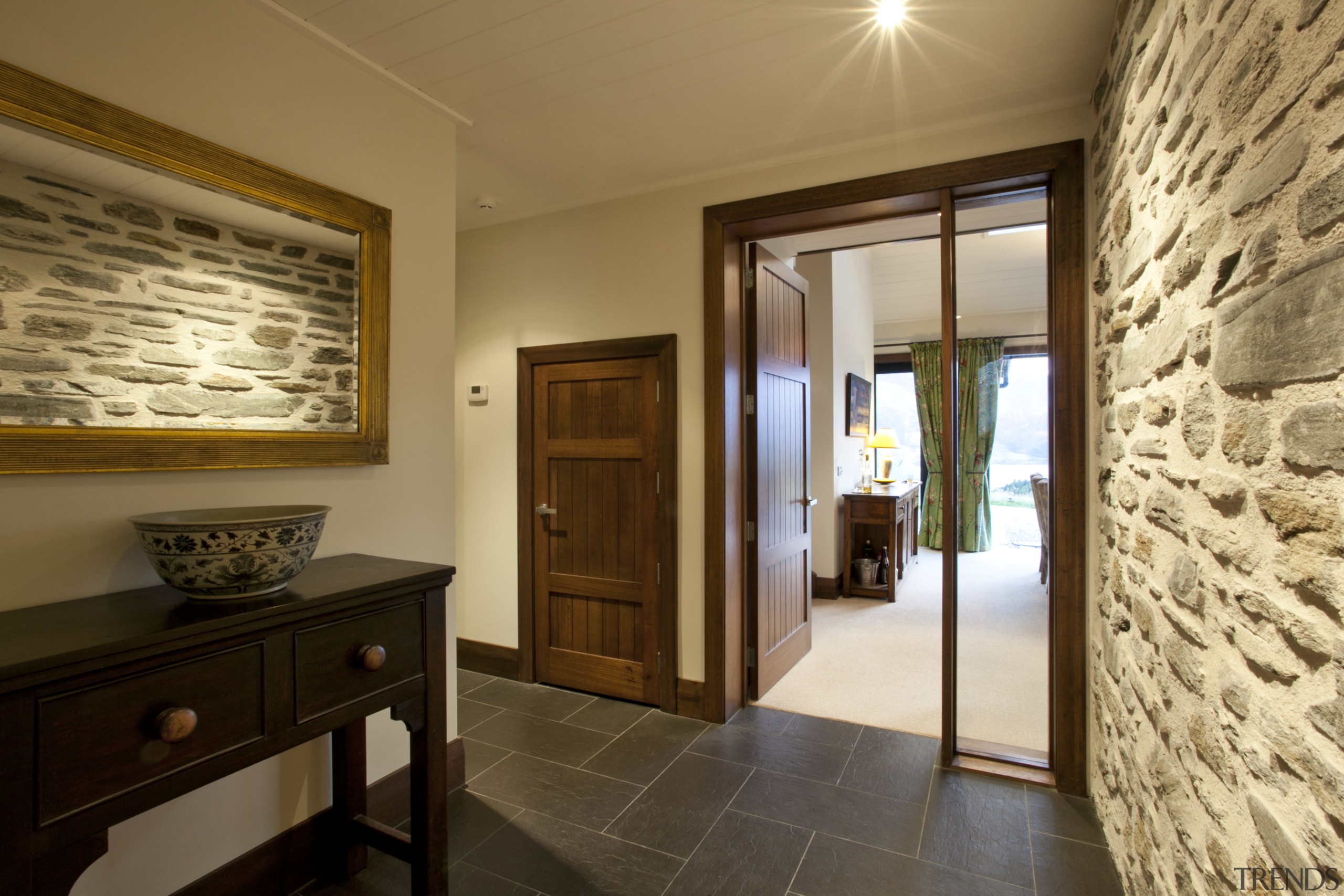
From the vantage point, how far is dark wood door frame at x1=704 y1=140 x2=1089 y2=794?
2.43 metres

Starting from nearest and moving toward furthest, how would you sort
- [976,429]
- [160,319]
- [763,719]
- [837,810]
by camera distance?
[160,319]
[837,810]
[976,429]
[763,719]

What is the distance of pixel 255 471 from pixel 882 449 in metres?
5.53

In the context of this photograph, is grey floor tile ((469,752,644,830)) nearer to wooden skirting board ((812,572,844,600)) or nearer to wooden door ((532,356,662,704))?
wooden door ((532,356,662,704))

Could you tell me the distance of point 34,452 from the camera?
142 centimetres

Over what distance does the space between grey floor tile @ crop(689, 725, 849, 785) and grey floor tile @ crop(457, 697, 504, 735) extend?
3.38ft

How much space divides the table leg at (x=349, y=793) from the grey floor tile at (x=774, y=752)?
1317 millimetres

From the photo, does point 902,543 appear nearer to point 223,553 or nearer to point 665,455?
point 665,455

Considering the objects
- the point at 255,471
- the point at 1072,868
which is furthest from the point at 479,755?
the point at 1072,868

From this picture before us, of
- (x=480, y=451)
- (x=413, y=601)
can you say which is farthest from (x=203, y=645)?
(x=480, y=451)

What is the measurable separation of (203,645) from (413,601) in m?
0.49

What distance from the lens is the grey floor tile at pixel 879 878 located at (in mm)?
1914

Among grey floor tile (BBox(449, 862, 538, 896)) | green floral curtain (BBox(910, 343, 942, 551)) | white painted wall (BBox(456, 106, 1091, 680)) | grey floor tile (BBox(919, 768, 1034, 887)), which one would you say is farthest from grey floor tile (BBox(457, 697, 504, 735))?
Result: green floral curtain (BBox(910, 343, 942, 551))

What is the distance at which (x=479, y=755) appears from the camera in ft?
9.04

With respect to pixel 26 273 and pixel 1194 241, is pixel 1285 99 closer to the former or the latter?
pixel 1194 241
